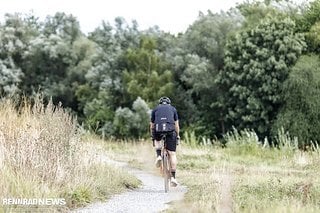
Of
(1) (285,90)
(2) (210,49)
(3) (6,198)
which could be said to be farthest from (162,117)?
(2) (210,49)

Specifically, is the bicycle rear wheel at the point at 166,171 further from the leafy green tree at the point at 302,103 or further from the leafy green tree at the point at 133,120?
the leafy green tree at the point at 133,120

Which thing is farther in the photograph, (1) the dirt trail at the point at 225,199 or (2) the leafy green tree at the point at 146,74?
(2) the leafy green tree at the point at 146,74

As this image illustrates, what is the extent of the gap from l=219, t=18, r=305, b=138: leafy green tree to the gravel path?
24.7 metres

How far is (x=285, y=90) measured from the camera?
3762cm

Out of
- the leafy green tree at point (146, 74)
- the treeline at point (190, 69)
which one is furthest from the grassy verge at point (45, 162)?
the leafy green tree at point (146, 74)

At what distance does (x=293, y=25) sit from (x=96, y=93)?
1621 cm

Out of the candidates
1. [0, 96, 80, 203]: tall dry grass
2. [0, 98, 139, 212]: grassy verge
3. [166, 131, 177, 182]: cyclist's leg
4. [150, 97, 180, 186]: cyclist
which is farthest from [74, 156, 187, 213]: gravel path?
[0, 96, 80, 203]: tall dry grass

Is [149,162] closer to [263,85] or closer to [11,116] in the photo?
[11,116]

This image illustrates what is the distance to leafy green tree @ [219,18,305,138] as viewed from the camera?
38.2 m

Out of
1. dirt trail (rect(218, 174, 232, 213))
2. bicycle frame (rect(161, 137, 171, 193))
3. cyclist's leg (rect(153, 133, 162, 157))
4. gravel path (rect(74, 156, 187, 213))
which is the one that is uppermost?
cyclist's leg (rect(153, 133, 162, 157))

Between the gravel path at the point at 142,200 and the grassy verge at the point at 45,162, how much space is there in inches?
11.1

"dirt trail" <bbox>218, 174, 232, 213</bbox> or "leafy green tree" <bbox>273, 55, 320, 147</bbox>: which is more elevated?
"leafy green tree" <bbox>273, 55, 320, 147</bbox>

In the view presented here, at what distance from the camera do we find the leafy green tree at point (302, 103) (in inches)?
1426

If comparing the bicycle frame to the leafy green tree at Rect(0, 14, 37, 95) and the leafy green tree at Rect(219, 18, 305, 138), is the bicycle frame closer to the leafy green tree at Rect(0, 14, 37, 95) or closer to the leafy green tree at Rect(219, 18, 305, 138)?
the leafy green tree at Rect(219, 18, 305, 138)
